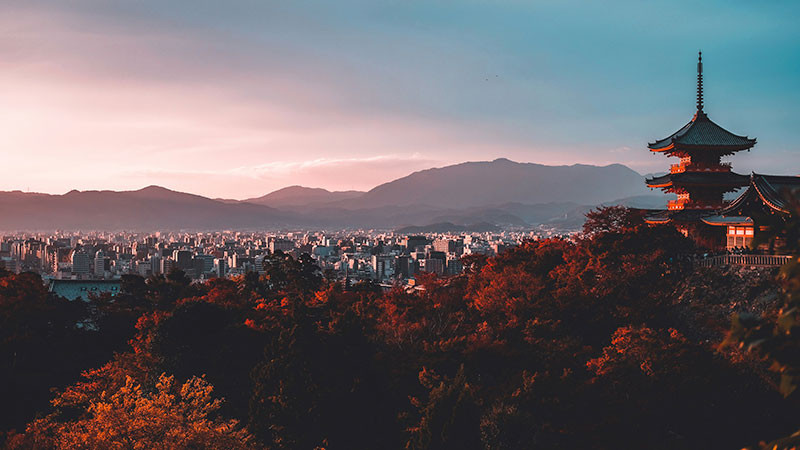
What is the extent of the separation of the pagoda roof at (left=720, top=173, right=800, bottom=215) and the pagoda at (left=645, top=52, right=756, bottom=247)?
3126mm

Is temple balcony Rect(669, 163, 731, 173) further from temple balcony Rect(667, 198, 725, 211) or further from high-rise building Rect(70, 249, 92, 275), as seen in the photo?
high-rise building Rect(70, 249, 92, 275)

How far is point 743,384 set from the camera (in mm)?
14414

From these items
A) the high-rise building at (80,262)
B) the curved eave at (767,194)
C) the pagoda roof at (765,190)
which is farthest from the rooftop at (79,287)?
the high-rise building at (80,262)

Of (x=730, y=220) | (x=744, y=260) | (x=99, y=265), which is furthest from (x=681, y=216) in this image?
(x=99, y=265)

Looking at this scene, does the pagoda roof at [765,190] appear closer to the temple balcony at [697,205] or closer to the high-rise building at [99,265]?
the temple balcony at [697,205]

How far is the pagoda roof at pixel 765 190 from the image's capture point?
1758 cm

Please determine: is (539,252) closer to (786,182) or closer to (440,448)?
(786,182)

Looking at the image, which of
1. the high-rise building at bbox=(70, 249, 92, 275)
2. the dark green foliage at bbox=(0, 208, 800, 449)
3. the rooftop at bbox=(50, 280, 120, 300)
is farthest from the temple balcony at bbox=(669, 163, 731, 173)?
the high-rise building at bbox=(70, 249, 92, 275)

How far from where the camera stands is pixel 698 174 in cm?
2309

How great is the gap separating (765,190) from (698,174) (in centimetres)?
521

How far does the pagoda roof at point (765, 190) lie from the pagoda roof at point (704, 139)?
11.5ft

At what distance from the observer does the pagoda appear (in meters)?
22.7

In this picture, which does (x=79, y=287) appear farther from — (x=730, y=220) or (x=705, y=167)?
(x=730, y=220)

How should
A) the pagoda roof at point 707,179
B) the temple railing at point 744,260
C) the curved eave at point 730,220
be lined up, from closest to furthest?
the temple railing at point 744,260
the curved eave at point 730,220
the pagoda roof at point 707,179
